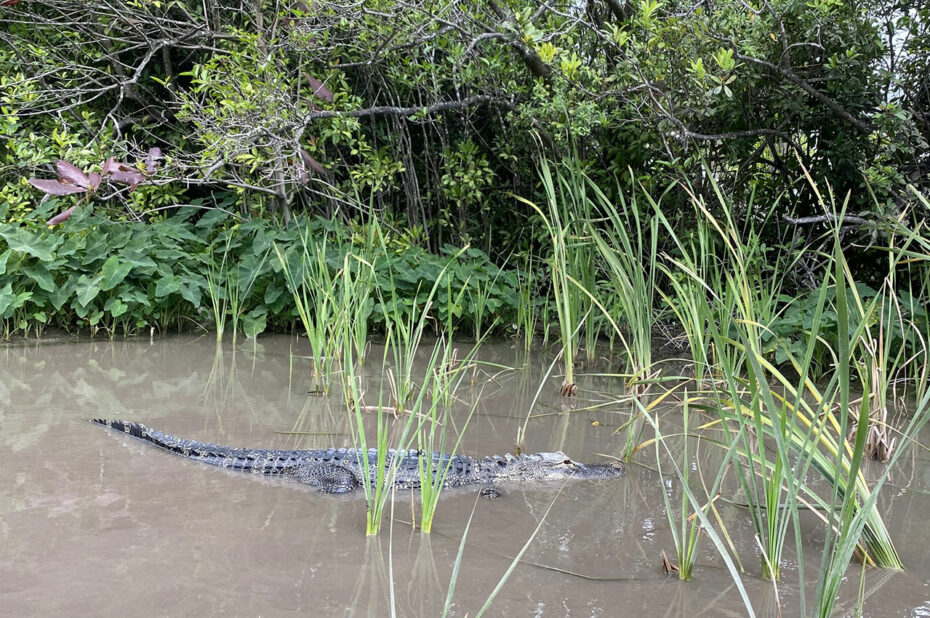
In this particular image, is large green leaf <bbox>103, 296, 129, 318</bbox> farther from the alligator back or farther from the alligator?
the alligator

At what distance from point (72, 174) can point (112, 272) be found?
2.34 feet

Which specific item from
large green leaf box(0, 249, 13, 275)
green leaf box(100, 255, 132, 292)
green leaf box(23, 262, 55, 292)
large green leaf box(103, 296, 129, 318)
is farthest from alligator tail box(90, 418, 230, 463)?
large green leaf box(0, 249, 13, 275)

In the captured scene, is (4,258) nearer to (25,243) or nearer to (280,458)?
(25,243)

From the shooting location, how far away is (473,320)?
6.03 metres

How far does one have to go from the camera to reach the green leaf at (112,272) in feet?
18.5

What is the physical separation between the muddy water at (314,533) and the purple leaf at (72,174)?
5.46 feet

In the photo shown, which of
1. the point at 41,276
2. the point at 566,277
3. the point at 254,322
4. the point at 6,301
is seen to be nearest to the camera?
the point at 566,277

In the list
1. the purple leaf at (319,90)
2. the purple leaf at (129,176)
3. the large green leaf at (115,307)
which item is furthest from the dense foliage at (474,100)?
the large green leaf at (115,307)

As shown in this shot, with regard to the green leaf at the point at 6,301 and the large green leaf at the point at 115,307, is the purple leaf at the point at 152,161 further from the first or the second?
the green leaf at the point at 6,301

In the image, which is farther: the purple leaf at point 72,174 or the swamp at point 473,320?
the purple leaf at point 72,174

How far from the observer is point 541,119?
574 centimetres

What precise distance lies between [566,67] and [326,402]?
8.22 ft

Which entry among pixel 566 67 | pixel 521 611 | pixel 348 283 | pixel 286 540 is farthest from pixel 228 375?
pixel 521 611

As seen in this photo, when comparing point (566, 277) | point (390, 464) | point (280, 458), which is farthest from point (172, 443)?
point (566, 277)
